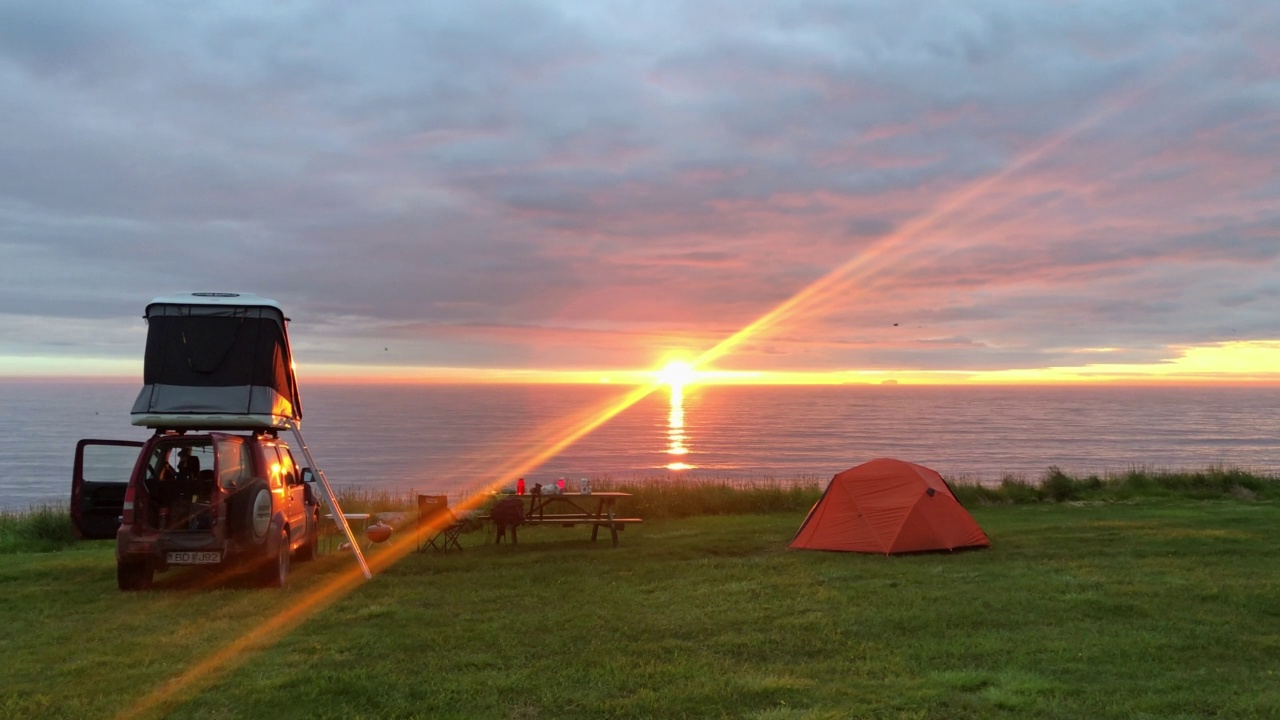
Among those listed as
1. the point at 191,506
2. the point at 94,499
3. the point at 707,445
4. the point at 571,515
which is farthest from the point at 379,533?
the point at 707,445

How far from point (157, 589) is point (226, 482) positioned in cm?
165

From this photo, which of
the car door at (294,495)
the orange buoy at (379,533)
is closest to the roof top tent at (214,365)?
the car door at (294,495)

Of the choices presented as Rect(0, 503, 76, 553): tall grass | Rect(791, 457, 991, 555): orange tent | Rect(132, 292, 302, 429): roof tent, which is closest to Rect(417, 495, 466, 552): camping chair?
Rect(132, 292, 302, 429): roof tent

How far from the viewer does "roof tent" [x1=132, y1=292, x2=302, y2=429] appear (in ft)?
33.2

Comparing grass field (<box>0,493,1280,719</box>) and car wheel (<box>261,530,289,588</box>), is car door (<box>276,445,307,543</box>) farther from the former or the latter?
car wheel (<box>261,530,289,588</box>)

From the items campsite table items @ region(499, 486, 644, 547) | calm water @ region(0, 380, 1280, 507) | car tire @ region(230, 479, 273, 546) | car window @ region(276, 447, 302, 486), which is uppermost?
car window @ region(276, 447, 302, 486)

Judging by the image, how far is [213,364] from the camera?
10.5 meters

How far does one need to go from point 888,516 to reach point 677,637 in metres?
6.23

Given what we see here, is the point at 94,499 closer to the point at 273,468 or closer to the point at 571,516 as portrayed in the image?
the point at 273,468

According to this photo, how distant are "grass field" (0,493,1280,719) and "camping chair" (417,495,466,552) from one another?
72 centimetres

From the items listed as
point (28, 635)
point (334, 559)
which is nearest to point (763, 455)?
point (334, 559)

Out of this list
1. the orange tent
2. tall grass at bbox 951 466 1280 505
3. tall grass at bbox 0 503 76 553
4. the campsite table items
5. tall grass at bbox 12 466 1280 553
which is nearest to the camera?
the orange tent

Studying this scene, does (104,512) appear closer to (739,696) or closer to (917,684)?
(739,696)

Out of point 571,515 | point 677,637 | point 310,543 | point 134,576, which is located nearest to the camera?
point 677,637
